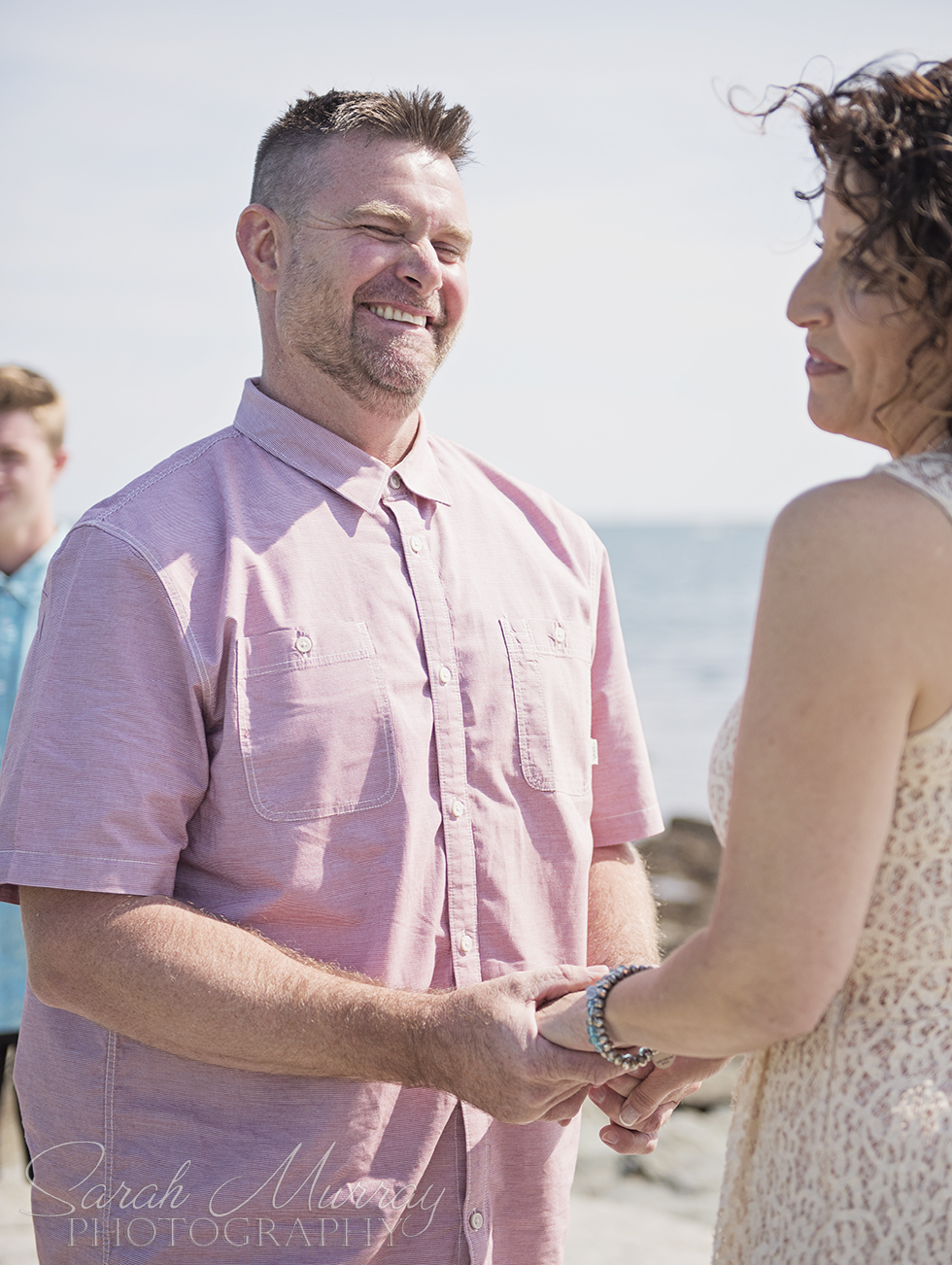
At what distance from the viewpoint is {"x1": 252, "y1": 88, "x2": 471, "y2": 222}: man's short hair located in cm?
248

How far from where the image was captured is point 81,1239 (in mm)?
2082

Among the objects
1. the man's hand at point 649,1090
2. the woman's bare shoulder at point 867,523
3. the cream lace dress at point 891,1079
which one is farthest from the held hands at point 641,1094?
the woman's bare shoulder at point 867,523

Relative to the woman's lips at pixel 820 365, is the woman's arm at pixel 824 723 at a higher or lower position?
lower

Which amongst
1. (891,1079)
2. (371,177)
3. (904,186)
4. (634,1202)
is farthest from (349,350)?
(634,1202)

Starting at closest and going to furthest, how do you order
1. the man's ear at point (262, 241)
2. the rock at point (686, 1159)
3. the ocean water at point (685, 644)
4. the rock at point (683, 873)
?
the man's ear at point (262, 241), the rock at point (686, 1159), the rock at point (683, 873), the ocean water at point (685, 644)

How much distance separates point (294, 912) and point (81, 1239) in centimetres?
68

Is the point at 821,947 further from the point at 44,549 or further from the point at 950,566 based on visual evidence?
the point at 44,549

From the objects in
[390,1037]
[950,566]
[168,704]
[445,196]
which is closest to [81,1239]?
[390,1037]

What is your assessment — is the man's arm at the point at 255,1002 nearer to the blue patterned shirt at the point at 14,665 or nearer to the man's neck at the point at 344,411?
the man's neck at the point at 344,411

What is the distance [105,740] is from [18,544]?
2281mm

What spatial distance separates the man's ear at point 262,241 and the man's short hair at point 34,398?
1.87 metres

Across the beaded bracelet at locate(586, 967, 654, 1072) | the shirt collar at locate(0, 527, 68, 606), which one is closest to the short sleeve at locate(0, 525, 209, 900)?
the beaded bracelet at locate(586, 967, 654, 1072)

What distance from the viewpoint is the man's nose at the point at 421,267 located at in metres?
2.48

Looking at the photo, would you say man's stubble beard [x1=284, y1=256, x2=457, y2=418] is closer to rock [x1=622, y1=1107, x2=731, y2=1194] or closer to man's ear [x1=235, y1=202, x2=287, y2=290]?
man's ear [x1=235, y1=202, x2=287, y2=290]
